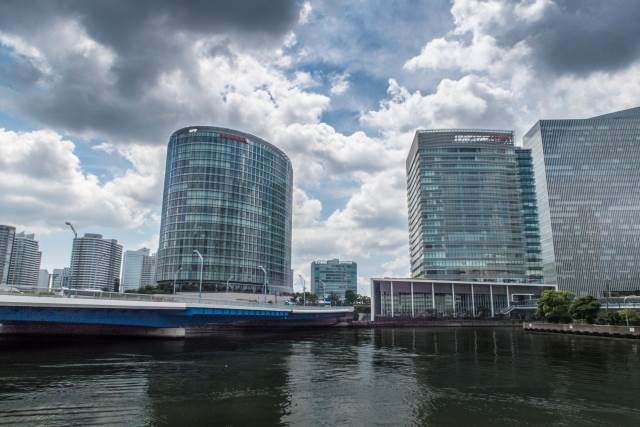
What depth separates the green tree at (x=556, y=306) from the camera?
106781mm

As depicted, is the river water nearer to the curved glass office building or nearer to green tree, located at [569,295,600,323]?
green tree, located at [569,295,600,323]

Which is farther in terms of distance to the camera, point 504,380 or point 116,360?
point 116,360

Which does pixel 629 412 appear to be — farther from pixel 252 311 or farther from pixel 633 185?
pixel 633 185

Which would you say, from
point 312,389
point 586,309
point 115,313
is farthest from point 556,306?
point 115,313

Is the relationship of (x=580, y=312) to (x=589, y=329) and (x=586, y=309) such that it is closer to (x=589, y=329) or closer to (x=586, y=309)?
(x=586, y=309)

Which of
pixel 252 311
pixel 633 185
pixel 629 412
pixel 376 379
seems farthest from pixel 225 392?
pixel 633 185

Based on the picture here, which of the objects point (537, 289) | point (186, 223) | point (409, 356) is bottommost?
point (409, 356)

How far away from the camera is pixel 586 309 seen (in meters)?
98.2

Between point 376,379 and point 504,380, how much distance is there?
35.4ft

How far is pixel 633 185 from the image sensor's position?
199875mm

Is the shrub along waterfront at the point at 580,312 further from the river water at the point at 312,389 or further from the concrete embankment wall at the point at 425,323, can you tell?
the river water at the point at 312,389

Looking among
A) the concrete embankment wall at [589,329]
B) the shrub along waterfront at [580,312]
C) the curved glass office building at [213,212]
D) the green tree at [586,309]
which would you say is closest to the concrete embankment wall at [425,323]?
the concrete embankment wall at [589,329]

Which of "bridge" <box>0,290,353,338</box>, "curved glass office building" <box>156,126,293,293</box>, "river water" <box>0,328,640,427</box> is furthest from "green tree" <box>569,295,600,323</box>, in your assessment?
"curved glass office building" <box>156,126,293,293</box>

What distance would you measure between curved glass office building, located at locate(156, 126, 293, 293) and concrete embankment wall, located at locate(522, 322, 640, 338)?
105 metres
